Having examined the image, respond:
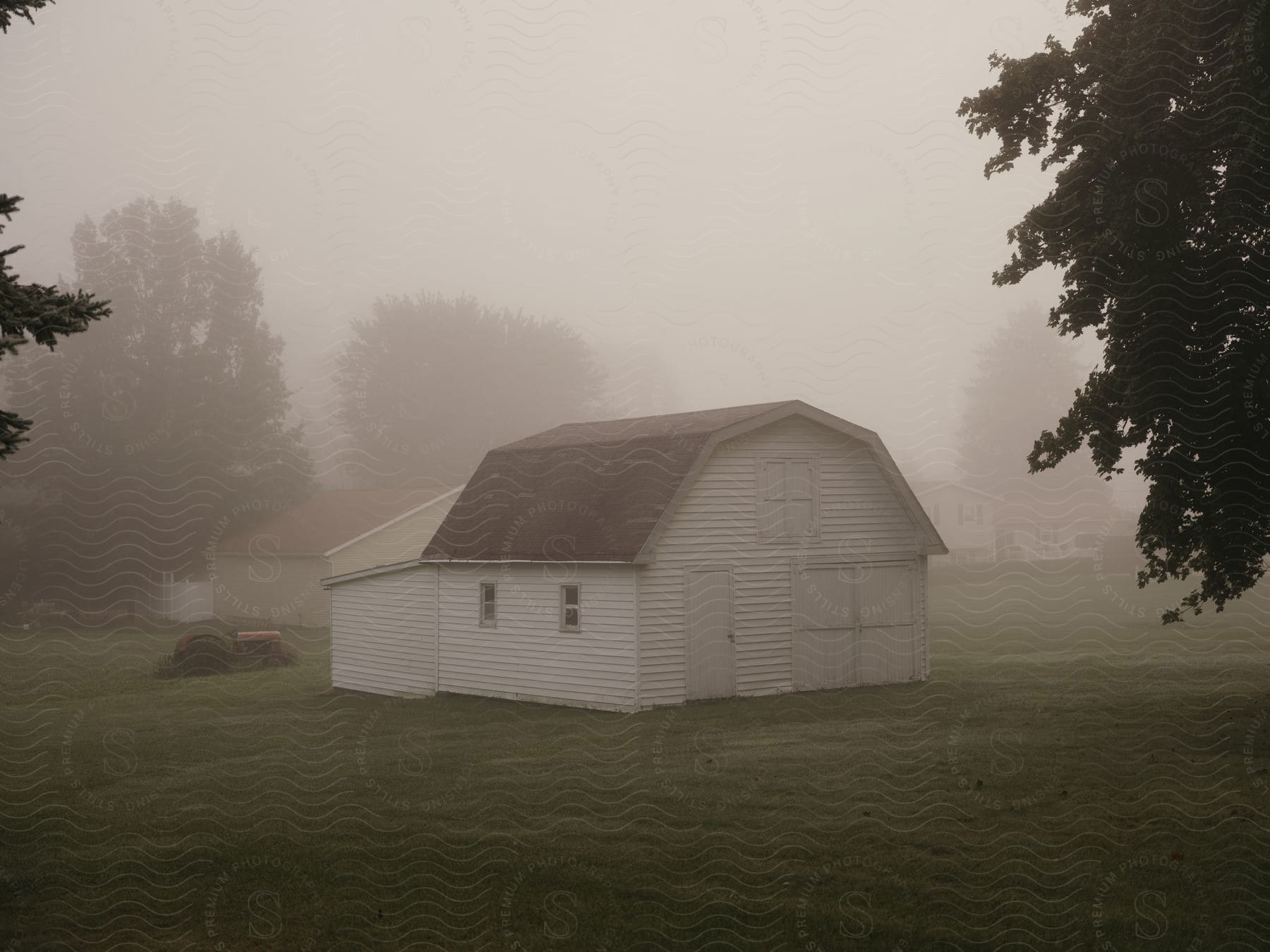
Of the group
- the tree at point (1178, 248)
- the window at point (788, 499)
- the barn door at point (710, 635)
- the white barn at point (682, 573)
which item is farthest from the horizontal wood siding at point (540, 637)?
the tree at point (1178, 248)

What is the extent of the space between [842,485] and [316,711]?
11823mm

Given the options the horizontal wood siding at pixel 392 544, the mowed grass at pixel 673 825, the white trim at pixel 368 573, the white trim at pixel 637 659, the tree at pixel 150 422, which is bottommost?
the mowed grass at pixel 673 825

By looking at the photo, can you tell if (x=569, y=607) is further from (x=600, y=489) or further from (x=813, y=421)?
(x=813, y=421)

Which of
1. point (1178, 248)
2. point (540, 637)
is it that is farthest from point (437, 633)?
point (1178, 248)

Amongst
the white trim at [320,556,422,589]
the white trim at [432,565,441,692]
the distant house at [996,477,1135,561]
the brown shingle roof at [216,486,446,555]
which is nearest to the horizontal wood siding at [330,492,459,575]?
the brown shingle roof at [216,486,446,555]

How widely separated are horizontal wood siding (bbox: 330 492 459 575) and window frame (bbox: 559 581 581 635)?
82.8 feet

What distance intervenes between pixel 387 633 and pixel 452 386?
216 ft

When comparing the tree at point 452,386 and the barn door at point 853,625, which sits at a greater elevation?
the tree at point 452,386

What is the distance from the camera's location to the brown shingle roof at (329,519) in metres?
53.5

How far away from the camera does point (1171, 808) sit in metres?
13.0

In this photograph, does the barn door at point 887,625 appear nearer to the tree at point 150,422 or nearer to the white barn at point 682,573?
the white barn at point 682,573

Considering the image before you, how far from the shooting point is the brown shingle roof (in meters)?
53.5

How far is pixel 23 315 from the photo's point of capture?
916cm

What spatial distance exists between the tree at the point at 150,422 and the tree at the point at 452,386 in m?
25.0
